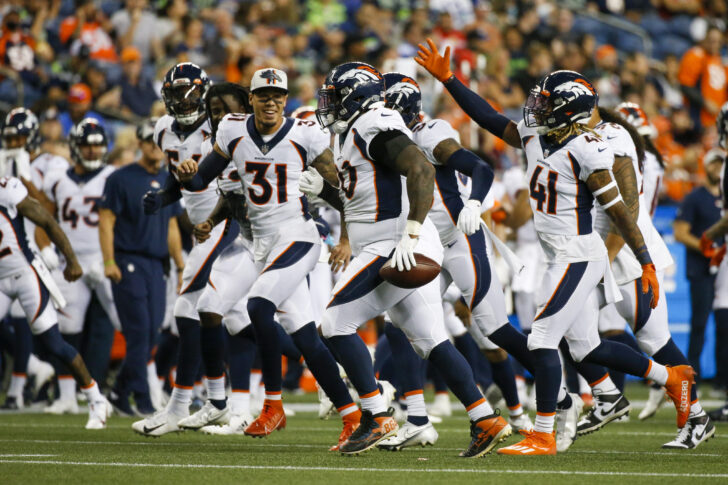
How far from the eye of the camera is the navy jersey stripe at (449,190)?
7484mm

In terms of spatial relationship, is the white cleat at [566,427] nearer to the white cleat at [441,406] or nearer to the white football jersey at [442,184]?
the white football jersey at [442,184]

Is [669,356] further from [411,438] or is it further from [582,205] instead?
[411,438]

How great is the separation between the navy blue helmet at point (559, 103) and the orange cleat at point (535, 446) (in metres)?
1.61

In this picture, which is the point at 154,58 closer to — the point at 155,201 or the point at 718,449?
the point at 155,201

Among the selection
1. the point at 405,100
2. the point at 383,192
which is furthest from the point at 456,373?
the point at 405,100

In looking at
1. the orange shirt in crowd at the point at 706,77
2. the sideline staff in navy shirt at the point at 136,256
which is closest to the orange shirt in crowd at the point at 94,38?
the sideline staff in navy shirt at the point at 136,256

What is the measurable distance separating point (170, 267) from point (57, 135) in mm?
2835

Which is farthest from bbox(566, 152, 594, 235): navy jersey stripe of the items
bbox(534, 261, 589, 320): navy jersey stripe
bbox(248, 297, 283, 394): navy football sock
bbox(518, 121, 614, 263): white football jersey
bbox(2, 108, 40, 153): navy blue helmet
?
bbox(2, 108, 40, 153): navy blue helmet

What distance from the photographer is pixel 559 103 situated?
634cm

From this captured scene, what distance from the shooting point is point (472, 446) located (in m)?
6.25

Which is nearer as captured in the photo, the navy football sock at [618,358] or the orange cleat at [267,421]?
the navy football sock at [618,358]

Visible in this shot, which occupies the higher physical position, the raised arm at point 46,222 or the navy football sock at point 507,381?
the raised arm at point 46,222

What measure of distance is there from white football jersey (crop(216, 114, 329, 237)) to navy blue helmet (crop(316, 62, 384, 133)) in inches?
29.1

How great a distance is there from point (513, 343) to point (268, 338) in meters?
1.48
